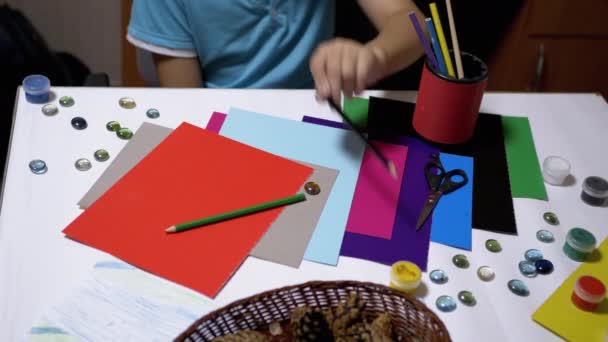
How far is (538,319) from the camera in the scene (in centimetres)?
58

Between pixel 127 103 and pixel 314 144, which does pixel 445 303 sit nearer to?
pixel 314 144

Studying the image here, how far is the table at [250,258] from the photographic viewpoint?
0.57 metres

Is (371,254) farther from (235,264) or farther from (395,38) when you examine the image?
(395,38)

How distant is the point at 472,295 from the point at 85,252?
0.39m

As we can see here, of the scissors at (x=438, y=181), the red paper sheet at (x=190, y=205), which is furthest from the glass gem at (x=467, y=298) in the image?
the red paper sheet at (x=190, y=205)

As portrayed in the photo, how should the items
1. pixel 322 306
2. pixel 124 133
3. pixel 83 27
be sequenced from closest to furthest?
pixel 322 306, pixel 124 133, pixel 83 27

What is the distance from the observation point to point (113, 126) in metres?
0.76

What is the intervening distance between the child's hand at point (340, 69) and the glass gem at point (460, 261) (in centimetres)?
23

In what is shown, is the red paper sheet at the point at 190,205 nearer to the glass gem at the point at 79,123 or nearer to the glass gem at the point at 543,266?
the glass gem at the point at 79,123

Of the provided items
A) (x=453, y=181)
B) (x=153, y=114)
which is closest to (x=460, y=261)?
(x=453, y=181)

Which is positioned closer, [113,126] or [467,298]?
[467,298]

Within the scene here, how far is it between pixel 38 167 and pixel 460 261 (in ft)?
1.57

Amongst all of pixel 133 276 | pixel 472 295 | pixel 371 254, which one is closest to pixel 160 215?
pixel 133 276

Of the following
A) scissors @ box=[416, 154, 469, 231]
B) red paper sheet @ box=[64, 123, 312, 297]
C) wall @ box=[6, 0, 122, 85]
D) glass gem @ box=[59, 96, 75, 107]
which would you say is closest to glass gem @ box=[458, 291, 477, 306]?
scissors @ box=[416, 154, 469, 231]
